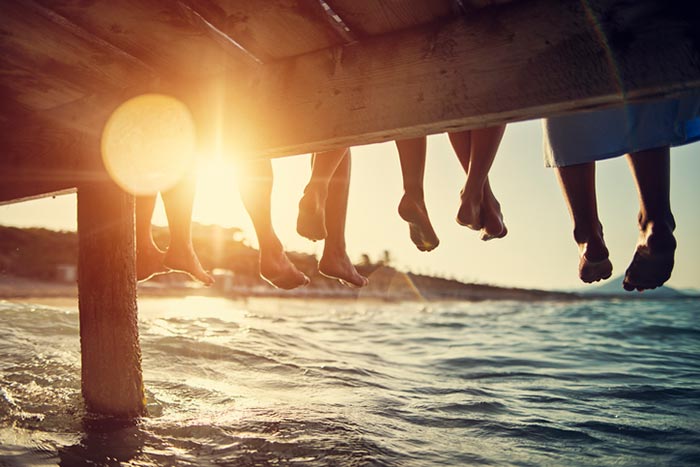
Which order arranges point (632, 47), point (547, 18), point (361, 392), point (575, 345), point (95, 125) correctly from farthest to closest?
point (575, 345) < point (361, 392) < point (95, 125) < point (547, 18) < point (632, 47)

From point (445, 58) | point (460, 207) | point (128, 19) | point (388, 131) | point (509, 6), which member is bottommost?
point (460, 207)

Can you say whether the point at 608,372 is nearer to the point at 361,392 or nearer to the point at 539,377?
the point at 539,377

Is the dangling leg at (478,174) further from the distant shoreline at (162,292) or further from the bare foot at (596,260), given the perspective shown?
the distant shoreline at (162,292)

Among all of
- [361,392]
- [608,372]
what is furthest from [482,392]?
[608,372]

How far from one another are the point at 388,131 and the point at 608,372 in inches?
228

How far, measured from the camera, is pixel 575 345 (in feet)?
28.9

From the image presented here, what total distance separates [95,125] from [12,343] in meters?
3.04

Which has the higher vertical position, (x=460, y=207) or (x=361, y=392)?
(x=460, y=207)

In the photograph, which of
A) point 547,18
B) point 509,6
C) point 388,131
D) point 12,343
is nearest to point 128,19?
point 388,131

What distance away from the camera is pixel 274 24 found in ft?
5.49

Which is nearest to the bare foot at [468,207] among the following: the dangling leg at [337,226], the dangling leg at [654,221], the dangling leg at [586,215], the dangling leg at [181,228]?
the dangling leg at [586,215]

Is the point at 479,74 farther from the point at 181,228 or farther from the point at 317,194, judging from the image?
the point at 181,228

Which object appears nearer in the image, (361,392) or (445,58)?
(445,58)

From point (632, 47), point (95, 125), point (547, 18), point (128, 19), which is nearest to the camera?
point (632, 47)
